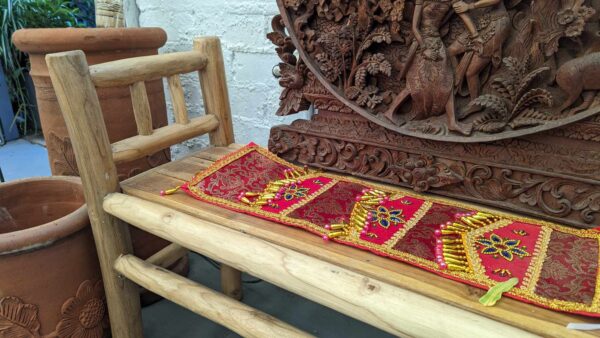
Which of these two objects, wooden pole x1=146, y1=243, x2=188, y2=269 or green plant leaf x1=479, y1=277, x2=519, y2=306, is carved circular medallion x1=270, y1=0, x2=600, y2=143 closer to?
green plant leaf x1=479, y1=277, x2=519, y2=306

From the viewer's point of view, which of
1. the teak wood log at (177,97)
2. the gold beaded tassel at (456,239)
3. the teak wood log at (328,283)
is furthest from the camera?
the teak wood log at (177,97)

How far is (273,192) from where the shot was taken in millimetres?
964

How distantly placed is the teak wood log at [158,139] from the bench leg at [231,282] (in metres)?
0.45

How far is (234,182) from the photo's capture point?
1008 millimetres

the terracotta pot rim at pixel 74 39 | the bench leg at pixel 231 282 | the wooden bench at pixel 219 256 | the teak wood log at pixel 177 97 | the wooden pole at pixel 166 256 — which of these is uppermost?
the terracotta pot rim at pixel 74 39

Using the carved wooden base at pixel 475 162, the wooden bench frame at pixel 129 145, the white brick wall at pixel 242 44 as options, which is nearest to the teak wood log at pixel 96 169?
the wooden bench frame at pixel 129 145

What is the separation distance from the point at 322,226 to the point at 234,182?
0.29 meters

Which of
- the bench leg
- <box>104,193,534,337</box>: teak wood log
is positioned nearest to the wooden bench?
<box>104,193,534,337</box>: teak wood log

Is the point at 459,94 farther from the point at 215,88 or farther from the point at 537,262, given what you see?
the point at 215,88

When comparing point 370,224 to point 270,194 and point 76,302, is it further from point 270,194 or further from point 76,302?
point 76,302

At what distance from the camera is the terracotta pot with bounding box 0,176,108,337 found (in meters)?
0.88

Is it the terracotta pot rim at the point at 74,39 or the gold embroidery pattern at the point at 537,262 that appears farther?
the terracotta pot rim at the point at 74,39

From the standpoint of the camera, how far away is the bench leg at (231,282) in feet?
4.34

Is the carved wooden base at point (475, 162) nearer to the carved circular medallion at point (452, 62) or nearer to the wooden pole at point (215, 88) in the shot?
the carved circular medallion at point (452, 62)
